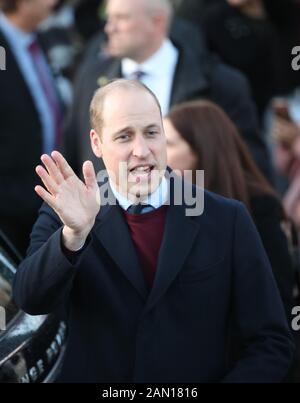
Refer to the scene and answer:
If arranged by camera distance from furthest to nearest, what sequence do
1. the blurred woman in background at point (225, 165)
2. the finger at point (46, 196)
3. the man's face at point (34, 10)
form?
the man's face at point (34, 10)
the blurred woman in background at point (225, 165)
the finger at point (46, 196)

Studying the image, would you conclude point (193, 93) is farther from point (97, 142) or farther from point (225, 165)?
point (97, 142)

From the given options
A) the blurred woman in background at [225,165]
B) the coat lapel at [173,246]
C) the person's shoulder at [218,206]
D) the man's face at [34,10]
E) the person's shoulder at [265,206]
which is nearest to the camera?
the coat lapel at [173,246]

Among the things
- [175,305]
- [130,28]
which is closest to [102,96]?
[175,305]

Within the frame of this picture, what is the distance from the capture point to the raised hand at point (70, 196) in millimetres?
2984

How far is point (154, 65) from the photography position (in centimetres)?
602

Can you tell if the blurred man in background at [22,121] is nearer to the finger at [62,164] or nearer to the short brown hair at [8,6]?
the short brown hair at [8,6]

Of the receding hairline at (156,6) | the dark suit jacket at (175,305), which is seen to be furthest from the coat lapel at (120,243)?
the receding hairline at (156,6)

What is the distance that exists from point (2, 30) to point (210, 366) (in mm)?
3735

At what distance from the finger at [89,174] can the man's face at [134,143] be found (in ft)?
0.43

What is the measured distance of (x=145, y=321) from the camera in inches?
127

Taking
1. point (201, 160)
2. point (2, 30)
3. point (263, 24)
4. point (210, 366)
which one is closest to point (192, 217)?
point (210, 366)

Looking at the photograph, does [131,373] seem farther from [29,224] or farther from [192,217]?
[29,224]

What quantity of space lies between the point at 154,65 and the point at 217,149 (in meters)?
1.82

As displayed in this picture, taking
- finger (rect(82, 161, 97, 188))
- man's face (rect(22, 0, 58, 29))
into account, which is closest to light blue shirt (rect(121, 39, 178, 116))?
man's face (rect(22, 0, 58, 29))
